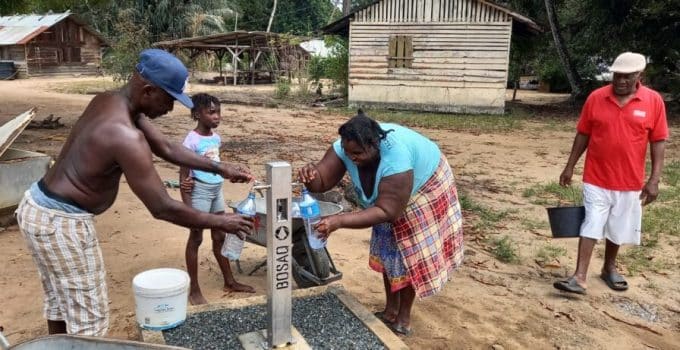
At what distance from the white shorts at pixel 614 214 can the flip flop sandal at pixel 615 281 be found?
1.17ft

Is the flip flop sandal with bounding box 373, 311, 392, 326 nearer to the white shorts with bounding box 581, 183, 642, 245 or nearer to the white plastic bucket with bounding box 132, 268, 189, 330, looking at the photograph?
the white plastic bucket with bounding box 132, 268, 189, 330

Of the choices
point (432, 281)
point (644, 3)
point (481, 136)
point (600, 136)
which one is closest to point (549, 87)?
point (644, 3)

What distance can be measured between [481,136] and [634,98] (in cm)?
844

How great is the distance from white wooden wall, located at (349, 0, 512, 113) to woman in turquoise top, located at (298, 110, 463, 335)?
13821 mm

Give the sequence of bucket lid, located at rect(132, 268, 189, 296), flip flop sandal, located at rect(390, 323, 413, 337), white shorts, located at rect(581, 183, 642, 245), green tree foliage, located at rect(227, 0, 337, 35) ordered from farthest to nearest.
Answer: green tree foliage, located at rect(227, 0, 337, 35) < white shorts, located at rect(581, 183, 642, 245) < flip flop sandal, located at rect(390, 323, 413, 337) < bucket lid, located at rect(132, 268, 189, 296)

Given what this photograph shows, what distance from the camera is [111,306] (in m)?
4.00

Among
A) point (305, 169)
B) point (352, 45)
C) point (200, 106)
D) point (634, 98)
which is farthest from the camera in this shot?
point (352, 45)

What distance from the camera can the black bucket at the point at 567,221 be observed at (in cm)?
445

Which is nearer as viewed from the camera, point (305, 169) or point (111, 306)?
point (305, 169)

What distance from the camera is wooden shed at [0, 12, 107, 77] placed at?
1222 inches

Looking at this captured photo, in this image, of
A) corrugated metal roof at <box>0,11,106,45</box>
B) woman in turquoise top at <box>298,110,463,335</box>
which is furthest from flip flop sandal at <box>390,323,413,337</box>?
corrugated metal roof at <box>0,11,106,45</box>

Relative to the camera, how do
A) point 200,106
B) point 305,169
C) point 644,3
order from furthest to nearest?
1. point 644,3
2. point 200,106
3. point 305,169

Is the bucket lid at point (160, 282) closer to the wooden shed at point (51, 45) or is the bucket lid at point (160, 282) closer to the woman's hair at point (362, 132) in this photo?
the woman's hair at point (362, 132)

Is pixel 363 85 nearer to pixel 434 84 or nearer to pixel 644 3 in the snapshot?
pixel 434 84
